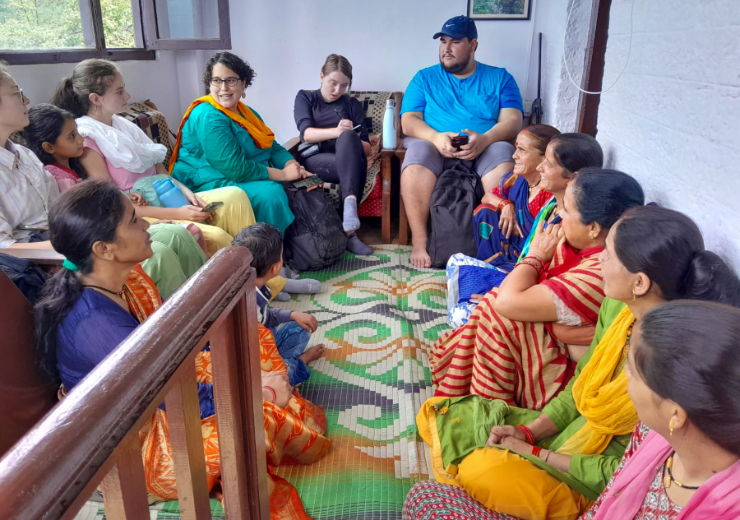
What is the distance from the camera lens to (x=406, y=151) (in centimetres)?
329

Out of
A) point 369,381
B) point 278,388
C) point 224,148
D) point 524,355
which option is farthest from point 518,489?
point 224,148

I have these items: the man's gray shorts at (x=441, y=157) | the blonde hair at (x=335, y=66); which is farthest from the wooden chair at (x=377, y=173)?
the blonde hair at (x=335, y=66)

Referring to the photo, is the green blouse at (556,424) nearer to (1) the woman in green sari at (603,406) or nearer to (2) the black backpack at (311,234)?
(1) the woman in green sari at (603,406)

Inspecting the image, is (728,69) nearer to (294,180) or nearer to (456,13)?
(294,180)

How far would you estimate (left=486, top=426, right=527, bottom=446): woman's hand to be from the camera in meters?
1.48

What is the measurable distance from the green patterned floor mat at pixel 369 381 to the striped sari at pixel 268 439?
47 millimetres

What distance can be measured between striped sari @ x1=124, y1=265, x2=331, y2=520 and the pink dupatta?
76cm

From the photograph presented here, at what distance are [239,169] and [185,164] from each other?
0.29 m

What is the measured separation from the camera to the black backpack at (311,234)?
Result: 306 centimetres

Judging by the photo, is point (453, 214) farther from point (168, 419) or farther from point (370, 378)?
point (168, 419)

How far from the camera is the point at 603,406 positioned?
131 centimetres

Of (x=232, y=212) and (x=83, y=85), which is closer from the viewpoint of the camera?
(x=83, y=85)

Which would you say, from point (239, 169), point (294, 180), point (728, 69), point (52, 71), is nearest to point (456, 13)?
point (294, 180)

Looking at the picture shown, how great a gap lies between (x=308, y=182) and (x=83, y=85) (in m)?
1.18
